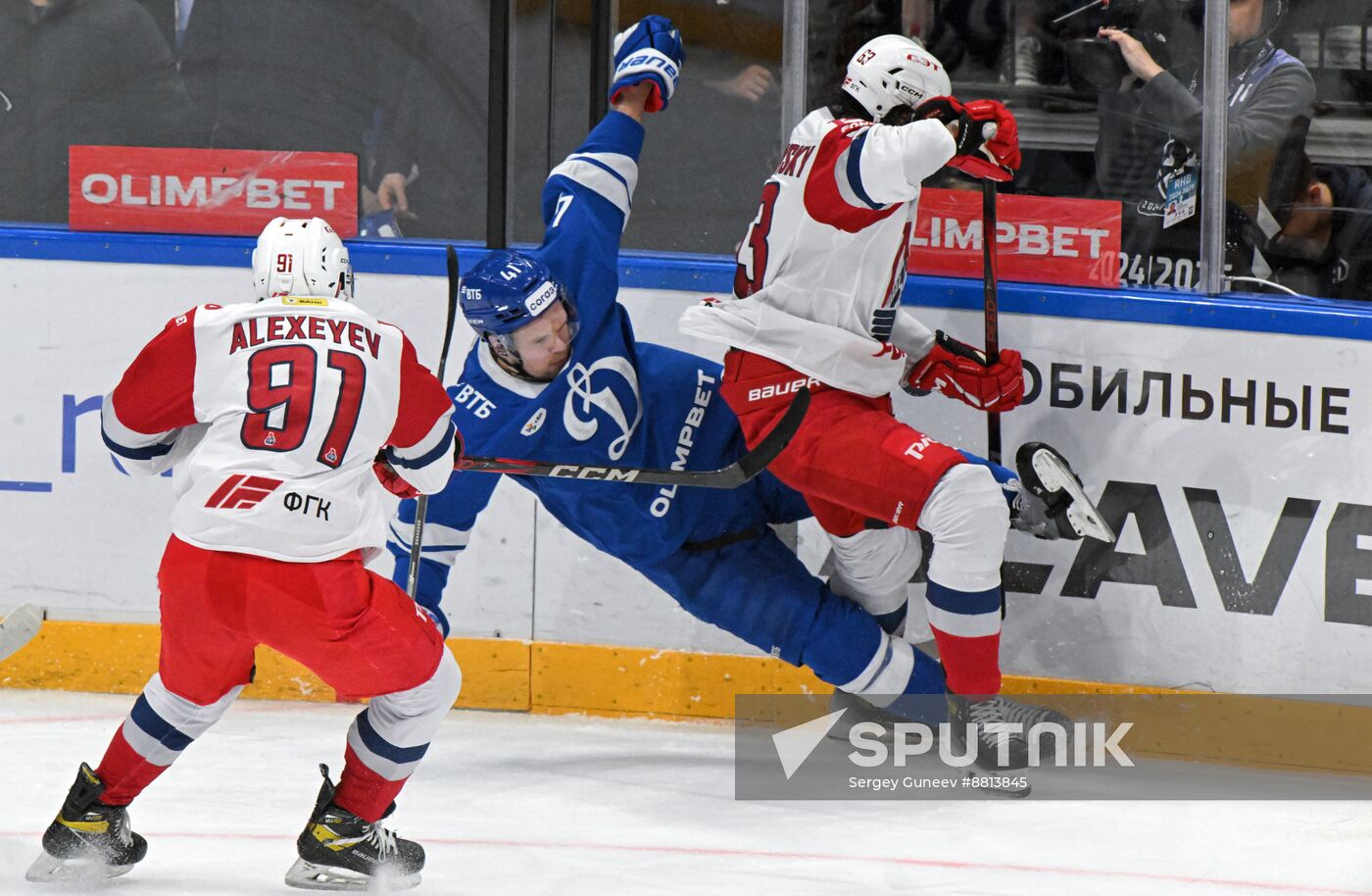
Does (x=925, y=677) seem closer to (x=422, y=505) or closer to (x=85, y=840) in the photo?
(x=422, y=505)

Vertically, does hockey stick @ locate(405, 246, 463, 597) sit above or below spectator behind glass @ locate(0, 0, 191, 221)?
below

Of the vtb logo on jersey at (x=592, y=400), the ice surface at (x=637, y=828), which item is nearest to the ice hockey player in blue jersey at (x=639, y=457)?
the vtb logo on jersey at (x=592, y=400)

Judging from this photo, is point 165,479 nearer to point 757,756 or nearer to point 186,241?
point 186,241

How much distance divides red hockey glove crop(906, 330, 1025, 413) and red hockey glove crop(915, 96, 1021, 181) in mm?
373

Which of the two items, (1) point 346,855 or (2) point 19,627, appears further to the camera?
(2) point 19,627

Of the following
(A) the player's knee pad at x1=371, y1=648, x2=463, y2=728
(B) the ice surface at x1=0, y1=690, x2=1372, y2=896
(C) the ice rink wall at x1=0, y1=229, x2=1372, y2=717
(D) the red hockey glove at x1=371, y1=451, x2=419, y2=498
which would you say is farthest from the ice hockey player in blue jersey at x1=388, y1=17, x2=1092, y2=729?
(A) the player's knee pad at x1=371, y1=648, x2=463, y2=728

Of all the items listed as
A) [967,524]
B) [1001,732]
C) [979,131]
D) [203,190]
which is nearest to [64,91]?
[203,190]

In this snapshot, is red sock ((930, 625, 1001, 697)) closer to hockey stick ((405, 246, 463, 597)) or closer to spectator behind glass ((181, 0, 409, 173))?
hockey stick ((405, 246, 463, 597))

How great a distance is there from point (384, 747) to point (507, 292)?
933 mm

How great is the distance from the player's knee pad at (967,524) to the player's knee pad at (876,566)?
29 centimetres

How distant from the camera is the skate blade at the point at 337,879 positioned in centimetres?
297

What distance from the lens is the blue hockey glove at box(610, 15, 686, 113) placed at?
3.66 m

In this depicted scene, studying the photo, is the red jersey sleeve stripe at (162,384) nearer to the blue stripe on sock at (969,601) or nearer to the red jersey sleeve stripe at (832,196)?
the red jersey sleeve stripe at (832,196)

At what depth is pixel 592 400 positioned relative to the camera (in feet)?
12.0
